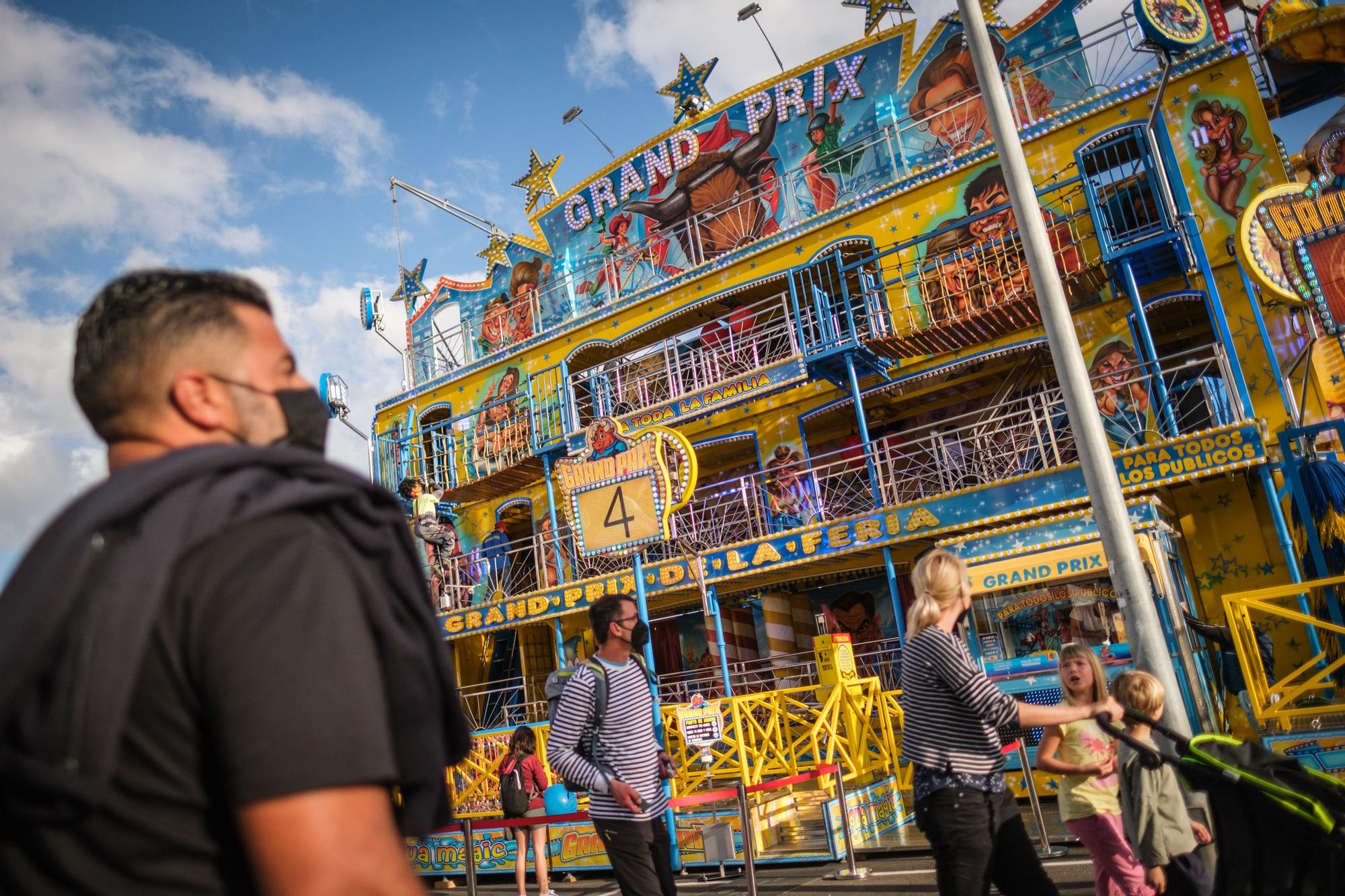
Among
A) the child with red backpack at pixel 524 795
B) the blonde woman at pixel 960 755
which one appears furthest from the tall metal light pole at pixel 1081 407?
the child with red backpack at pixel 524 795

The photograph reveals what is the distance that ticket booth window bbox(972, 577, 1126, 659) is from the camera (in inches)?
433

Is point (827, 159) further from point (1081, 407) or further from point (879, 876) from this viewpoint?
point (879, 876)

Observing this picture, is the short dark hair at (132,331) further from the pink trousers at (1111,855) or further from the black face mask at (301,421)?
the pink trousers at (1111,855)

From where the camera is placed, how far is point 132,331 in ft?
4.41

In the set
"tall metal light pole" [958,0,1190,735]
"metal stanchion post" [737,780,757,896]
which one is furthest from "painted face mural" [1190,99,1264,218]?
"metal stanchion post" [737,780,757,896]

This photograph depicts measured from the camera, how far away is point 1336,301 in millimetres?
9641

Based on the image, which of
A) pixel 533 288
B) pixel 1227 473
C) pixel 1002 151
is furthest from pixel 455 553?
pixel 1002 151

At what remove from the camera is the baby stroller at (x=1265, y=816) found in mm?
3396

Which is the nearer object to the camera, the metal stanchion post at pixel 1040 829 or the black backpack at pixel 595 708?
the black backpack at pixel 595 708

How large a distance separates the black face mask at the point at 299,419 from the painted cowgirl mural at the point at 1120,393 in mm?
13467

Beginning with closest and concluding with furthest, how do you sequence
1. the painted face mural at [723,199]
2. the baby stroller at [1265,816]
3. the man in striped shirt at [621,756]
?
the baby stroller at [1265,816], the man in striped shirt at [621,756], the painted face mural at [723,199]

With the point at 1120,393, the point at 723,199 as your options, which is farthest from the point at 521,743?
the point at 723,199

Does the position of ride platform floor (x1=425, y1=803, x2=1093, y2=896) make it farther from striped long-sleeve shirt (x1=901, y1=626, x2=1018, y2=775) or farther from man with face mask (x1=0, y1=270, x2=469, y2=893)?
man with face mask (x1=0, y1=270, x2=469, y2=893)

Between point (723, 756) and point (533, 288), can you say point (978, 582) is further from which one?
point (533, 288)
